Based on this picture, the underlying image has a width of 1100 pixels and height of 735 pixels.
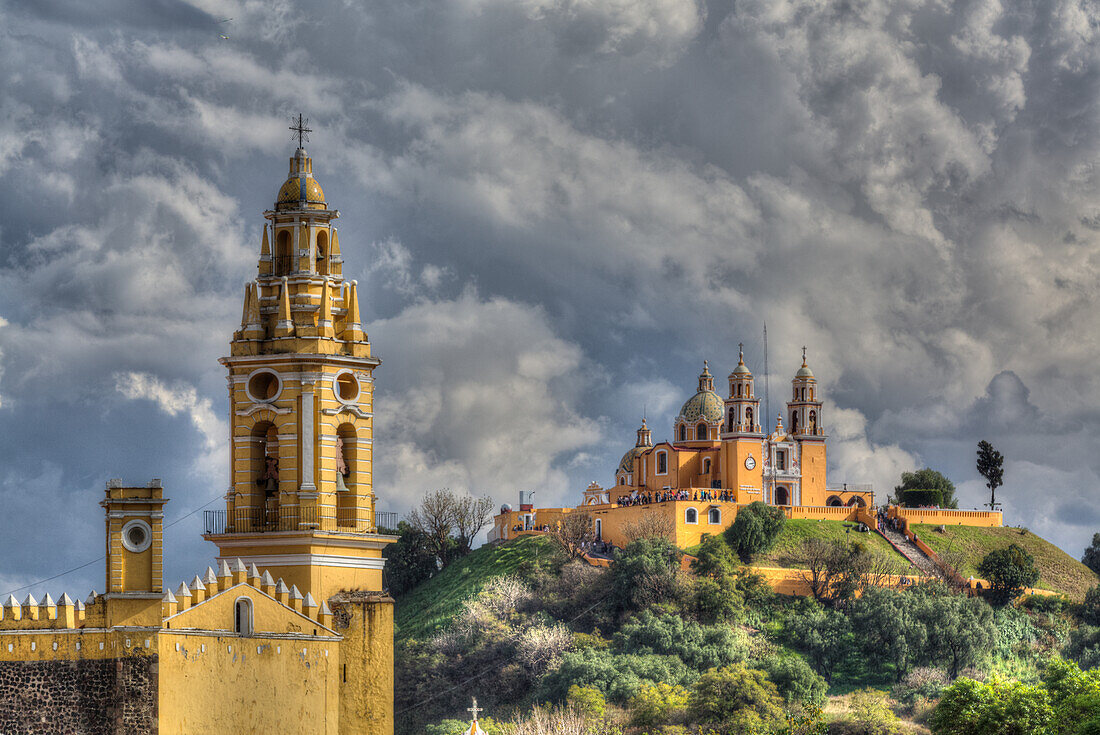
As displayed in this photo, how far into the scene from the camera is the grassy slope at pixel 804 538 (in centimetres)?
11938

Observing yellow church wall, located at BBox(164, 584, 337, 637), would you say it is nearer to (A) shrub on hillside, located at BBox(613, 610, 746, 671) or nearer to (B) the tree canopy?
(A) shrub on hillside, located at BBox(613, 610, 746, 671)

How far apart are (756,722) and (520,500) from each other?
47.3 metres

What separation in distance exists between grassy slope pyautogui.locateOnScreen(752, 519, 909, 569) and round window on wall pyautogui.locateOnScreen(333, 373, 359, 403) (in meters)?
67.4

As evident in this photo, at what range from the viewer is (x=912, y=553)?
12375 centimetres

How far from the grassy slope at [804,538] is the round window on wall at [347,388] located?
6744 centimetres

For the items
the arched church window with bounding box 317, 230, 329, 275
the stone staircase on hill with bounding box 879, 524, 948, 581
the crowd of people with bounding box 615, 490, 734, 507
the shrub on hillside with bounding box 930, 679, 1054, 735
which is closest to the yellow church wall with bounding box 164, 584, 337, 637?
the arched church window with bounding box 317, 230, 329, 275

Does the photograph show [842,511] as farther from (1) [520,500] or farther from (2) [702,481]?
(1) [520,500]

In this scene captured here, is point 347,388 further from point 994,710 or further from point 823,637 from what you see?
point 823,637

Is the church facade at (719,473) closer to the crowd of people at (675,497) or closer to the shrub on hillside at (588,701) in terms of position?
the crowd of people at (675,497)

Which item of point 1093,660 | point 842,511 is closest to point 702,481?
point 842,511

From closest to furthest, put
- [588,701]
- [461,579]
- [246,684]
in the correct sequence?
[246,684]
[588,701]
[461,579]

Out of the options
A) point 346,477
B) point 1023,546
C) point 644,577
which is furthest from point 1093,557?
point 346,477

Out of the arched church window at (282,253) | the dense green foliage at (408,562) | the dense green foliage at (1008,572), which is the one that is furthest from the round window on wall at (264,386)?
the dense green foliage at (1008,572)

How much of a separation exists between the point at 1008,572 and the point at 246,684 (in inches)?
3084
